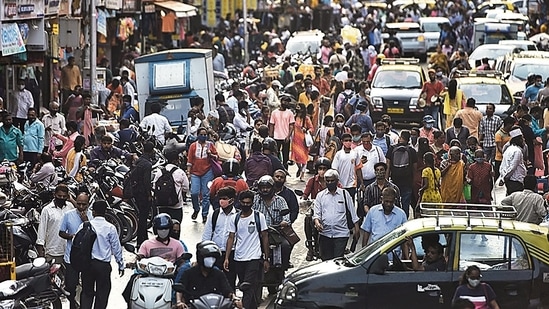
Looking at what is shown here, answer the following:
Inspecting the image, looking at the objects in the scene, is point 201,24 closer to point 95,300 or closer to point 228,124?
point 228,124

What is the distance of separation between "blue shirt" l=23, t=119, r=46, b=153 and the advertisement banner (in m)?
2.62

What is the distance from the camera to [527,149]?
2058cm

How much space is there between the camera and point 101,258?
13828mm

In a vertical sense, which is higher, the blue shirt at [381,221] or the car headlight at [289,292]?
the blue shirt at [381,221]

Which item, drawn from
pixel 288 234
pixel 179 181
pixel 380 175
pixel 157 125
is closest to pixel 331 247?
pixel 288 234

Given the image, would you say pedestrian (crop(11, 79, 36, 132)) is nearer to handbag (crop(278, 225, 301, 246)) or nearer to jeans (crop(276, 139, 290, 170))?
jeans (crop(276, 139, 290, 170))

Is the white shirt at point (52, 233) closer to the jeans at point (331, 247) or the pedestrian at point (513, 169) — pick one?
the jeans at point (331, 247)

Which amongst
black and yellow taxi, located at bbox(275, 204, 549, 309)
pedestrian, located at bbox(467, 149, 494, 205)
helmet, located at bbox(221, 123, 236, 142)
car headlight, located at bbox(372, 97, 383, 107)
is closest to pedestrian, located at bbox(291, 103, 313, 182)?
helmet, located at bbox(221, 123, 236, 142)

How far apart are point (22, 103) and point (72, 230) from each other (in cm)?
1201

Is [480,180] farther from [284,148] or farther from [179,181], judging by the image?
[284,148]

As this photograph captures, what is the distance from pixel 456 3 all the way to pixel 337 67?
3254cm

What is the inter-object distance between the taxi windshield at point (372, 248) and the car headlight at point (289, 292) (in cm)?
62

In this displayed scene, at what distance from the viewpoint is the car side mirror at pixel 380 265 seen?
12.8m

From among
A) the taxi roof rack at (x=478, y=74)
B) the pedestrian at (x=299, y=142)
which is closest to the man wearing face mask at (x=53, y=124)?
the pedestrian at (x=299, y=142)
